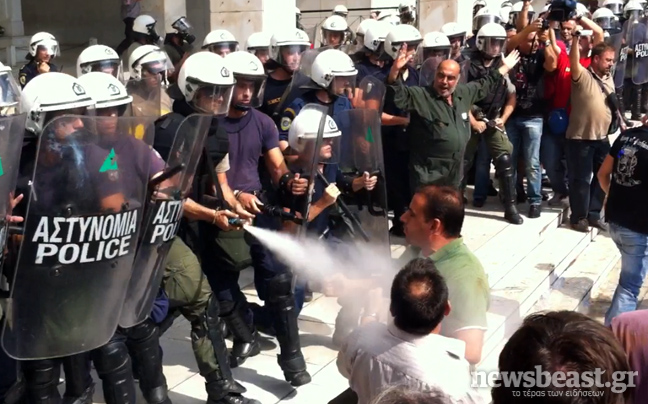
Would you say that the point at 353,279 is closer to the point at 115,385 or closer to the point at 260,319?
the point at 260,319

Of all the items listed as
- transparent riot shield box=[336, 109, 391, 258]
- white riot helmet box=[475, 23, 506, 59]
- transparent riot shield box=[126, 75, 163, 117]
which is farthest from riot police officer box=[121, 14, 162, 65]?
transparent riot shield box=[336, 109, 391, 258]

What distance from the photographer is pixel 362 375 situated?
289cm

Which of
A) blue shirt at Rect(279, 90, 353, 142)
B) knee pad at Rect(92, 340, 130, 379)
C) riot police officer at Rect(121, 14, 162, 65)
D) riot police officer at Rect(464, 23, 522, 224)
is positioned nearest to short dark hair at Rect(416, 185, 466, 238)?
knee pad at Rect(92, 340, 130, 379)

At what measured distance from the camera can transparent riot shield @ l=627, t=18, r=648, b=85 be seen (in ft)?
37.7

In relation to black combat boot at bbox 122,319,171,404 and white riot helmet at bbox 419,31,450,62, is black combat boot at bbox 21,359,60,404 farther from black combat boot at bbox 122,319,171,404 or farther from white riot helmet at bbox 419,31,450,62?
white riot helmet at bbox 419,31,450,62

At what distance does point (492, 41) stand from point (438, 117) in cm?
162

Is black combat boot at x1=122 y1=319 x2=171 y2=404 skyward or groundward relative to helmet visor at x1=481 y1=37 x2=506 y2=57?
groundward

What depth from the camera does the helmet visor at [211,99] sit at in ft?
15.7

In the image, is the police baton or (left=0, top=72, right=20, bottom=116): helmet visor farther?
the police baton

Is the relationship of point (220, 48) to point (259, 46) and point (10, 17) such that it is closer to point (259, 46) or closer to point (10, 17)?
point (259, 46)

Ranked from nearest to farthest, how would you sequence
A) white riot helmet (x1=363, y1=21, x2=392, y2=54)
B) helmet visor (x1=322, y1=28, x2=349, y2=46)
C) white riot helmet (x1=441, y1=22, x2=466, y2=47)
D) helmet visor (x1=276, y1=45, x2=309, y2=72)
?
helmet visor (x1=276, y1=45, x2=309, y2=72)
white riot helmet (x1=363, y1=21, x2=392, y2=54)
white riot helmet (x1=441, y1=22, x2=466, y2=47)
helmet visor (x1=322, y1=28, x2=349, y2=46)

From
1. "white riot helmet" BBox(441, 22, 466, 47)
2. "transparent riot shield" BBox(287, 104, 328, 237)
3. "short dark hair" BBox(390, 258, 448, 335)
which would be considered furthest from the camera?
"white riot helmet" BBox(441, 22, 466, 47)

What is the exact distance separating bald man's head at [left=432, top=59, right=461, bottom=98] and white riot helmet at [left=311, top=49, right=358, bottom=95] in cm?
108

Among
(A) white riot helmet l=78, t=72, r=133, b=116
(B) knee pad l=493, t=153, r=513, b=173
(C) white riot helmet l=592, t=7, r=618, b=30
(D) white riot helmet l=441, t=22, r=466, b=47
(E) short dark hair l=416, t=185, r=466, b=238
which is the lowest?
(B) knee pad l=493, t=153, r=513, b=173
